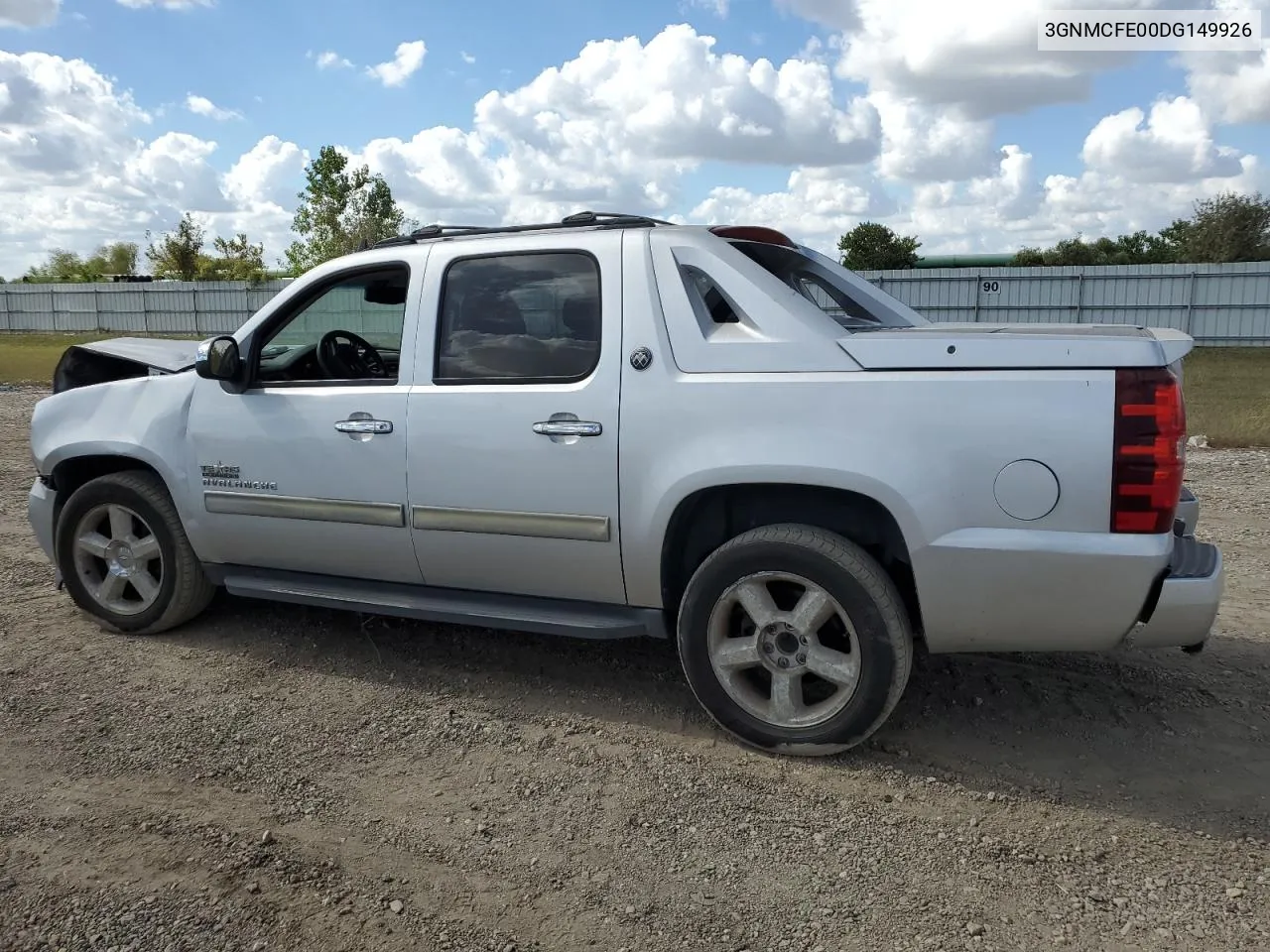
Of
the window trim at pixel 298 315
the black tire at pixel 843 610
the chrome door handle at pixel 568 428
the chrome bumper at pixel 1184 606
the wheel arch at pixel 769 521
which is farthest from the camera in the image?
the window trim at pixel 298 315

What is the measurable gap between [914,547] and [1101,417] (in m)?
0.68

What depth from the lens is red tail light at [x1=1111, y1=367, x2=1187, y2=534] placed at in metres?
2.97

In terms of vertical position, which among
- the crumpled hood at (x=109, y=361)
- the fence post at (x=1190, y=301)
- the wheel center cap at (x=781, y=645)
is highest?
the fence post at (x=1190, y=301)

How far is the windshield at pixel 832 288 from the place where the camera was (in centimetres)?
407

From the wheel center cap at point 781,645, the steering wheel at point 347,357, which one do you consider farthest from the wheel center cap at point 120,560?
the wheel center cap at point 781,645

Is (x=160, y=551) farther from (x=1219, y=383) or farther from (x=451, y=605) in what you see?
(x=1219, y=383)

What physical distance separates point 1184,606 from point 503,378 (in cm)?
247

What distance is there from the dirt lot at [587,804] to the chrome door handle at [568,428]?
3.68 ft

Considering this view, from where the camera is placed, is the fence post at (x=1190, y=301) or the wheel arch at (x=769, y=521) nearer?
the wheel arch at (x=769, y=521)

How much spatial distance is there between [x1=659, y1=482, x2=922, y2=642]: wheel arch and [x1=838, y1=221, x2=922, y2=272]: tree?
3811 cm

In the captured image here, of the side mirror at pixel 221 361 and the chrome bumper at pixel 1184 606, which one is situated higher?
the side mirror at pixel 221 361

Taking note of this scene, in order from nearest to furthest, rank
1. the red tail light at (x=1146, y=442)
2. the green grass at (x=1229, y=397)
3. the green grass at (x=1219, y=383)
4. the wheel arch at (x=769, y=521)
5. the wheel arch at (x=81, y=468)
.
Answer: the red tail light at (x=1146, y=442), the wheel arch at (x=769, y=521), the wheel arch at (x=81, y=468), the green grass at (x=1229, y=397), the green grass at (x=1219, y=383)

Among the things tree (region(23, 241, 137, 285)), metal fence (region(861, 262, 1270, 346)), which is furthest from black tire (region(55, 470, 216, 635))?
tree (region(23, 241, 137, 285))

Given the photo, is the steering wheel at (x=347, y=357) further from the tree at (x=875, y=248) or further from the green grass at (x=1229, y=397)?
the tree at (x=875, y=248)
